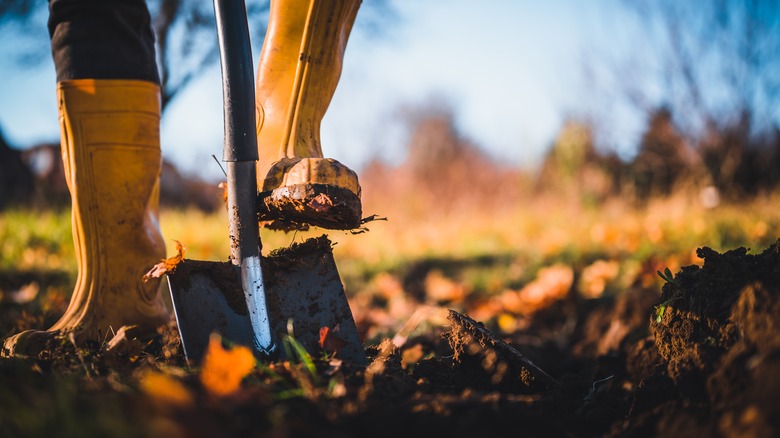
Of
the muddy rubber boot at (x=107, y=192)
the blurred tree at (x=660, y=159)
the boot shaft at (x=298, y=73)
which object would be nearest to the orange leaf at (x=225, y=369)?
the boot shaft at (x=298, y=73)

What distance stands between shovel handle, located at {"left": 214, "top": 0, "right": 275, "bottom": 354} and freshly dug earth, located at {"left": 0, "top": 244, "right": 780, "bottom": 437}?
0.28 metres

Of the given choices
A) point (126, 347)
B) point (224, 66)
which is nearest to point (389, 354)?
point (126, 347)

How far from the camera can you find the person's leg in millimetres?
1897

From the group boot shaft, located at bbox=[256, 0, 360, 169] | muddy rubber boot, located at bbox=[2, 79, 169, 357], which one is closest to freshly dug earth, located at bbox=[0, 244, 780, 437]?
muddy rubber boot, located at bbox=[2, 79, 169, 357]

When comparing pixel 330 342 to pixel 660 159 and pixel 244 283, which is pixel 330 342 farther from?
pixel 660 159

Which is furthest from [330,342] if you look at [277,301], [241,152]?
[241,152]

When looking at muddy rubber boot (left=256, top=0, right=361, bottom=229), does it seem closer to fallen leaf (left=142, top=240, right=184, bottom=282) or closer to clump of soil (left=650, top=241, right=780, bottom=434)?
fallen leaf (left=142, top=240, right=184, bottom=282)

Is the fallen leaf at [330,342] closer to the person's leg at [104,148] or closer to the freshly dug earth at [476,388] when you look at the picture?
the freshly dug earth at [476,388]

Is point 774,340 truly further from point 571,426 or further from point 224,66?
point 224,66

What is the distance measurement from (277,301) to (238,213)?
0.94ft

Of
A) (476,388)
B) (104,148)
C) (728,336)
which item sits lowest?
(476,388)

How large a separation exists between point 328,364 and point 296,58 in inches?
39.9

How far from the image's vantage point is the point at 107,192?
6.31ft

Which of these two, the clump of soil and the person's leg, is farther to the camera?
the person's leg
